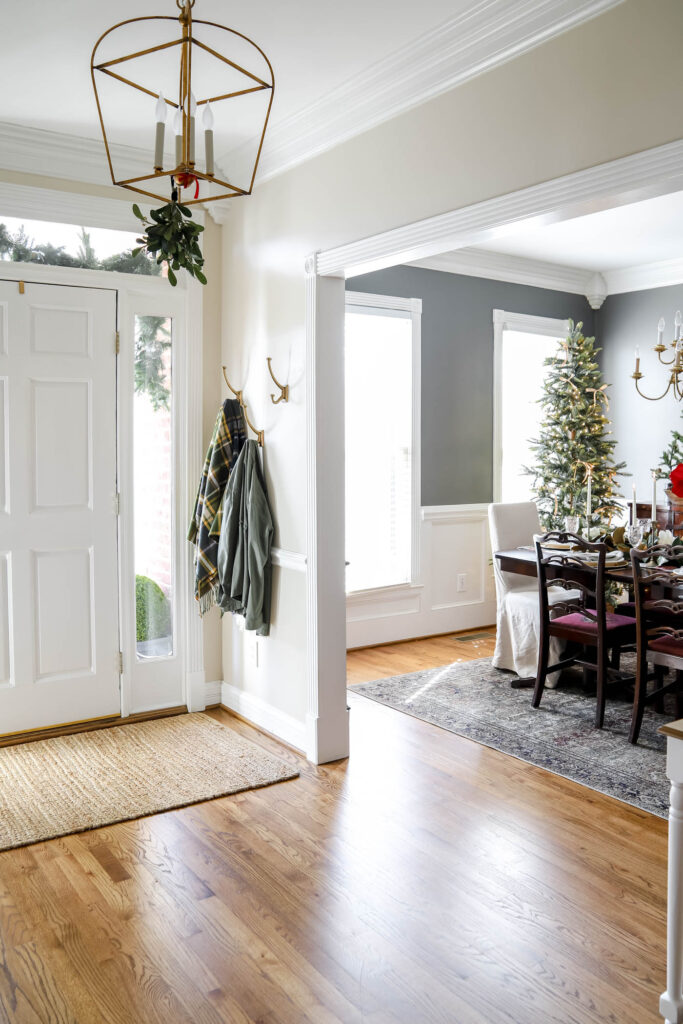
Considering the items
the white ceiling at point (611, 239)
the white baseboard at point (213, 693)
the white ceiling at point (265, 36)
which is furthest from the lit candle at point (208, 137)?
the white ceiling at point (611, 239)

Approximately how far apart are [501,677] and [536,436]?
2.46 metres

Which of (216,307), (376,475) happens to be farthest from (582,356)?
(216,307)

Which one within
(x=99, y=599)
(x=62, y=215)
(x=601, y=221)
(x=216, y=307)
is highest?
(x=601, y=221)

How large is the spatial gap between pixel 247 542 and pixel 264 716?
899mm

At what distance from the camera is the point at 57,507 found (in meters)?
4.10


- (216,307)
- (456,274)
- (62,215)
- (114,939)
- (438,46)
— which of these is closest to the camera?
(114,939)

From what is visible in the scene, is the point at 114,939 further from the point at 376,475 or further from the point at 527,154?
the point at 376,475

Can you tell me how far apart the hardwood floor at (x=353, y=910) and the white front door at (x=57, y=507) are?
3.97 ft

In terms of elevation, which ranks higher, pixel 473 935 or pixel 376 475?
pixel 376 475

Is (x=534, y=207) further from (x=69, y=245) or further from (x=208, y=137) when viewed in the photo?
(x=69, y=245)

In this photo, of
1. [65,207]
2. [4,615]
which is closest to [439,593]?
[4,615]

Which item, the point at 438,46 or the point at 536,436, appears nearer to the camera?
the point at 438,46

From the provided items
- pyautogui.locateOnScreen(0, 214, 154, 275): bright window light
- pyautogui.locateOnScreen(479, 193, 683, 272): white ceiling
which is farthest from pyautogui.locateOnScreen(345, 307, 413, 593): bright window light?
pyautogui.locateOnScreen(0, 214, 154, 275): bright window light

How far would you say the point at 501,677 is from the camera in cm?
511
